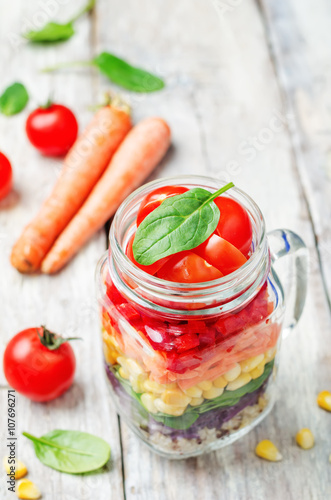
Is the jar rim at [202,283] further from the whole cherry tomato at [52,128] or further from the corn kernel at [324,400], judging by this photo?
the whole cherry tomato at [52,128]

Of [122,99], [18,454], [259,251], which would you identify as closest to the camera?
[259,251]

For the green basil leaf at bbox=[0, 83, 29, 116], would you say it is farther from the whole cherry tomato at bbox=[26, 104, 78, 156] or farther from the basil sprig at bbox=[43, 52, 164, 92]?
the basil sprig at bbox=[43, 52, 164, 92]

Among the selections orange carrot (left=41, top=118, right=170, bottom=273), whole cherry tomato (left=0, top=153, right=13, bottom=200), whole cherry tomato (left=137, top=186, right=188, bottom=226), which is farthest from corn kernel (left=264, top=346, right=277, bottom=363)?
whole cherry tomato (left=0, top=153, right=13, bottom=200)

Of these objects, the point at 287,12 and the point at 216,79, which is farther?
the point at 287,12

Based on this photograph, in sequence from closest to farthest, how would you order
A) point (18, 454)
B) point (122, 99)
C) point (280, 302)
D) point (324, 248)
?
point (280, 302) → point (18, 454) → point (324, 248) → point (122, 99)

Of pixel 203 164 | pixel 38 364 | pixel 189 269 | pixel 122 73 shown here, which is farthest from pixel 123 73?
pixel 189 269

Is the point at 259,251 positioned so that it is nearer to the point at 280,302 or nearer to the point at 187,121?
the point at 280,302

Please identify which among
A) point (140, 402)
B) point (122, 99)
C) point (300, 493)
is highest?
point (122, 99)

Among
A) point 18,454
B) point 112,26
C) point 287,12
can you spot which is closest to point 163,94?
point 112,26
